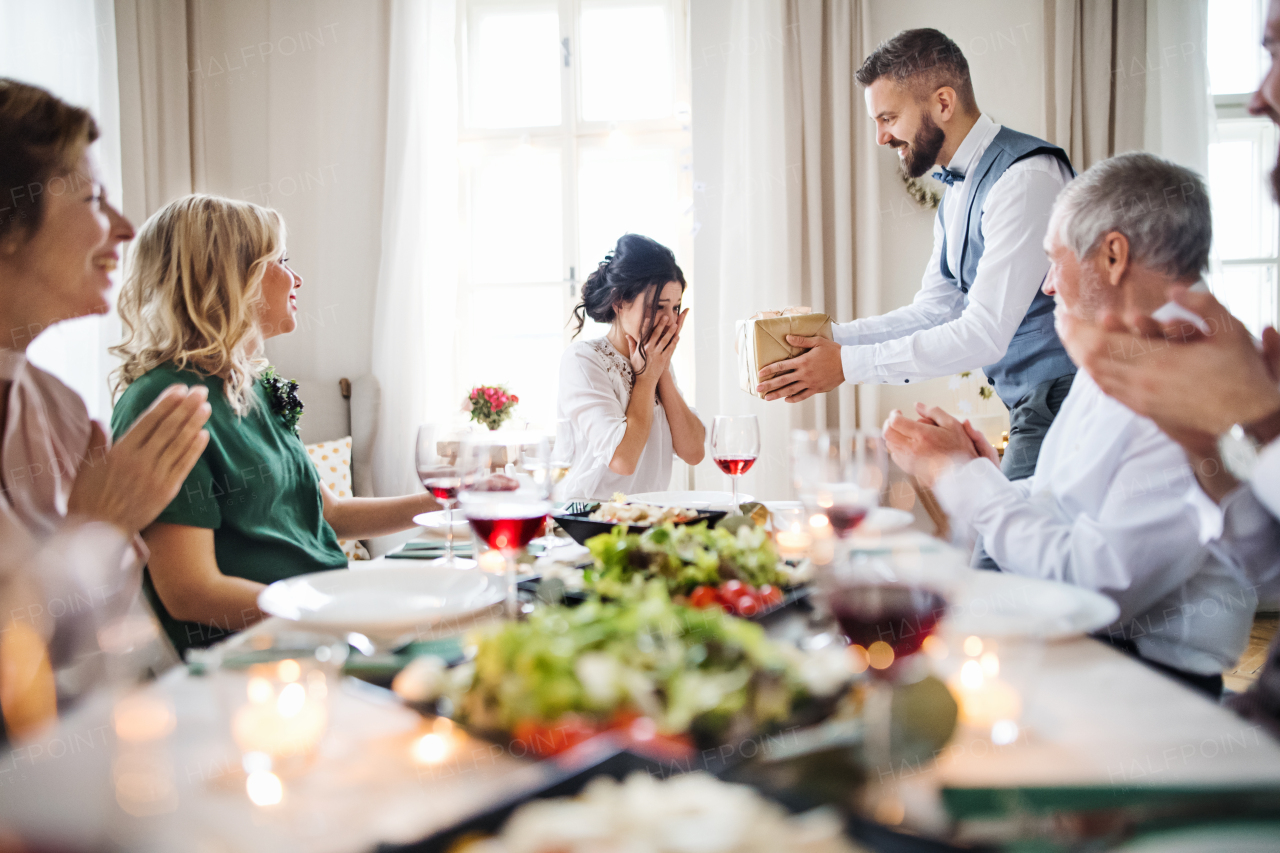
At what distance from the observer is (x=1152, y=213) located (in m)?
1.13

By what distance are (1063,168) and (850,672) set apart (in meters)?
1.92

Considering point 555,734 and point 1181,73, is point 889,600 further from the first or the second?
point 1181,73

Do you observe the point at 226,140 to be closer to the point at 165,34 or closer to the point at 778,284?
the point at 165,34

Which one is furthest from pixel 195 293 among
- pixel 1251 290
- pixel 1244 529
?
pixel 1251 290

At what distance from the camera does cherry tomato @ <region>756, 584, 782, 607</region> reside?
0.80 meters

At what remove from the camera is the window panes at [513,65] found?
12.9 ft

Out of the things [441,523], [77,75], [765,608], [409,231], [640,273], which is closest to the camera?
[765,608]

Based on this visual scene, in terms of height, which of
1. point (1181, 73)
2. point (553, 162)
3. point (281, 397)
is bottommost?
point (281, 397)

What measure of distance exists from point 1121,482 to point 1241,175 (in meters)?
3.82

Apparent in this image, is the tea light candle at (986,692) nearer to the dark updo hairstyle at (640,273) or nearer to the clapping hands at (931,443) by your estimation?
the clapping hands at (931,443)

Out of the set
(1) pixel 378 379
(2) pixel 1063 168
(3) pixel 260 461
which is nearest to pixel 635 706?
(3) pixel 260 461

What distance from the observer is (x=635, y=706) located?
49cm

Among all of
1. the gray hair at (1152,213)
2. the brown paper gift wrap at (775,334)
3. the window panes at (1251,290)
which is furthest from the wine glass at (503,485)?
the window panes at (1251,290)

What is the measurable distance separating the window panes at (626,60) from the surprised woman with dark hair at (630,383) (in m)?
1.75
